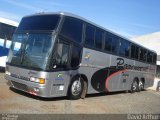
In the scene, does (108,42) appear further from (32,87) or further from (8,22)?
(8,22)

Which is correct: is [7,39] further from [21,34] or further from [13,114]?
[13,114]

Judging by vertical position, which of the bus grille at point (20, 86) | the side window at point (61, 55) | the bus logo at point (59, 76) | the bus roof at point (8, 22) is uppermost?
the bus roof at point (8, 22)

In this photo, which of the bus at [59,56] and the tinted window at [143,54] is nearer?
the bus at [59,56]

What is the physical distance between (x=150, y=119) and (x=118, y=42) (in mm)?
6624

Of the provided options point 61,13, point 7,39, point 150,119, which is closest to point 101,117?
point 150,119

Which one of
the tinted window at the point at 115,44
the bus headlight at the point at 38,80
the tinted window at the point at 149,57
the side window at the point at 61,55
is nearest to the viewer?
the bus headlight at the point at 38,80

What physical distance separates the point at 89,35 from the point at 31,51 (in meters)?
3.13

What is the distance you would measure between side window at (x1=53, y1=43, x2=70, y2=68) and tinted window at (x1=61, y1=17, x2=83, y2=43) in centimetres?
47

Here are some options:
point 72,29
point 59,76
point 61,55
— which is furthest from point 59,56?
point 72,29

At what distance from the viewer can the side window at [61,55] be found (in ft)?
35.4

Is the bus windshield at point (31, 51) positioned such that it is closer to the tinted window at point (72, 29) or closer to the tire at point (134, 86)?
the tinted window at point (72, 29)

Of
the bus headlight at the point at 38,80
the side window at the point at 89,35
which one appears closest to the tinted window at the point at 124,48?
the side window at the point at 89,35

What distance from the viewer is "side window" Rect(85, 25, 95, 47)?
1283 cm

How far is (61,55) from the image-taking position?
11.1 m
